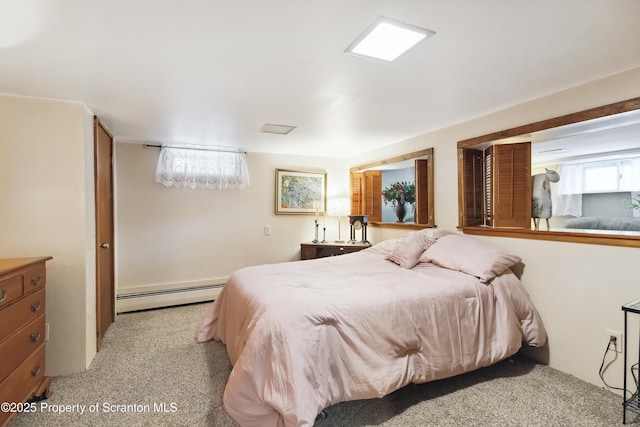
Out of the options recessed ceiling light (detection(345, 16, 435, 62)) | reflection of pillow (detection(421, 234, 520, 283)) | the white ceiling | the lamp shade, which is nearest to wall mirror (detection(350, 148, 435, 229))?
the lamp shade

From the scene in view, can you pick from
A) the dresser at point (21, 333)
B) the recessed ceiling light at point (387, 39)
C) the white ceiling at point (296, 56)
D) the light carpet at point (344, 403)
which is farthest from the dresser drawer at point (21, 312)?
the recessed ceiling light at point (387, 39)

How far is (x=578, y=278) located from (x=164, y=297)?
414 cm

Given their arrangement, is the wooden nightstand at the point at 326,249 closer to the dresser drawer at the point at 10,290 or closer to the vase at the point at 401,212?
the vase at the point at 401,212

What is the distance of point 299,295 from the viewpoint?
1897mm

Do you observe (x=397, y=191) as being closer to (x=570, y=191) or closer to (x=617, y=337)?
(x=570, y=191)

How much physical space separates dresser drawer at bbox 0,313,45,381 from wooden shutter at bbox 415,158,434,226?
3.29 metres

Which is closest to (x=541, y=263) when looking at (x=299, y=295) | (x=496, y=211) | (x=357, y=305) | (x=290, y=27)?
(x=496, y=211)

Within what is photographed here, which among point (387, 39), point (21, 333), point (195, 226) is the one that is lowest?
point (21, 333)

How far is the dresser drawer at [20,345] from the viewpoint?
155cm

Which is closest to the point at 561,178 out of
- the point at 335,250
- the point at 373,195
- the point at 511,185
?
the point at 511,185

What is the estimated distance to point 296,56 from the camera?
170 centimetres

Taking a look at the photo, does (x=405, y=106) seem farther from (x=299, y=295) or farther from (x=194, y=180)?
(x=194, y=180)

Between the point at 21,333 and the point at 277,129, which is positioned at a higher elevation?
the point at 277,129

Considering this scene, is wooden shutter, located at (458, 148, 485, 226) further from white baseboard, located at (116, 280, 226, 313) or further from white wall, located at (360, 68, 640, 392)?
white baseboard, located at (116, 280, 226, 313)
